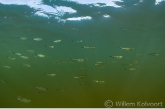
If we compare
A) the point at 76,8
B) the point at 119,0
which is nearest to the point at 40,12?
the point at 76,8

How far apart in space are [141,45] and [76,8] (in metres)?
12.4

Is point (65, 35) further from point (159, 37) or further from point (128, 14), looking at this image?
point (159, 37)

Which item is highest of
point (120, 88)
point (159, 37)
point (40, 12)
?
point (40, 12)

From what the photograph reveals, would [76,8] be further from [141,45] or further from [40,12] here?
[141,45]

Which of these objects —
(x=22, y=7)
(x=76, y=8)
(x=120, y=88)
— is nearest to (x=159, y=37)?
(x=76, y=8)

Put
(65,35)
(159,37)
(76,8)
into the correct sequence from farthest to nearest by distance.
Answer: (65,35) → (159,37) → (76,8)

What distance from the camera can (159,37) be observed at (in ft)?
67.5

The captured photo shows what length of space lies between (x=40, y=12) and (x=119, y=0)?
19.6ft

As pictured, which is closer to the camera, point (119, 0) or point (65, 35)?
point (119, 0)

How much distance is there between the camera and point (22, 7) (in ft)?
47.6

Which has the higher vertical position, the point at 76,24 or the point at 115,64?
the point at 76,24

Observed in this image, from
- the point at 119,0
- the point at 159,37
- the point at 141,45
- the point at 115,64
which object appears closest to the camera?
the point at 119,0

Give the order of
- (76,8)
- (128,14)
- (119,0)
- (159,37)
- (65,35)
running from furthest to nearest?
(65,35), (159,37), (128,14), (76,8), (119,0)

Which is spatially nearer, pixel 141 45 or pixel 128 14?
pixel 128 14
